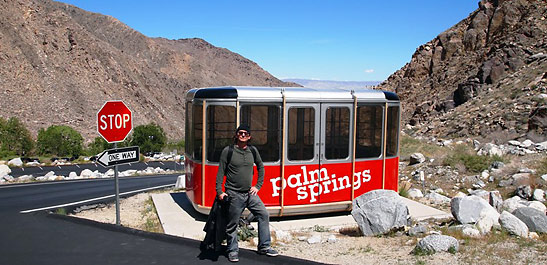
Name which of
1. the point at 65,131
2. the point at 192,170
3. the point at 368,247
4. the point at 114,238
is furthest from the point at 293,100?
the point at 65,131

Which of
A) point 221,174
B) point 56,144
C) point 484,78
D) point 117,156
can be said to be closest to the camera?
point 221,174

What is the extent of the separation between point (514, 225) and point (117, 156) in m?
7.10

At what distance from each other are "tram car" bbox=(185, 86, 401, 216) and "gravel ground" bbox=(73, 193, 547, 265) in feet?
3.20

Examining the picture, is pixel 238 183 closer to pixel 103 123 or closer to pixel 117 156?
pixel 117 156

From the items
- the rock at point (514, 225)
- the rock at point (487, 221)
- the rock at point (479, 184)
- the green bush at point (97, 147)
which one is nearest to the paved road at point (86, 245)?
the rock at point (487, 221)

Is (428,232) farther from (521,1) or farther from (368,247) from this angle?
(521,1)

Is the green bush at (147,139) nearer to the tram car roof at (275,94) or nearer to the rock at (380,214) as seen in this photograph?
the tram car roof at (275,94)

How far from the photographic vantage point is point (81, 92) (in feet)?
234

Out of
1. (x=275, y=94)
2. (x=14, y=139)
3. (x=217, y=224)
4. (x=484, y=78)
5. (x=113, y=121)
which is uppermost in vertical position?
(x=484, y=78)

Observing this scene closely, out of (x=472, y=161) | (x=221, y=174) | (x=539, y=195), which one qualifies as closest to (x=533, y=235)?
(x=221, y=174)

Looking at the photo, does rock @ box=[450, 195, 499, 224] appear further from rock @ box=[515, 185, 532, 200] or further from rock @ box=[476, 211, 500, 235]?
rock @ box=[515, 185, 532, 200]

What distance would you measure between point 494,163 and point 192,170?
12406 mm

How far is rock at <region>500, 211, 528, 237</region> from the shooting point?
832 cm

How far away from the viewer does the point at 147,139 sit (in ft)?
203
